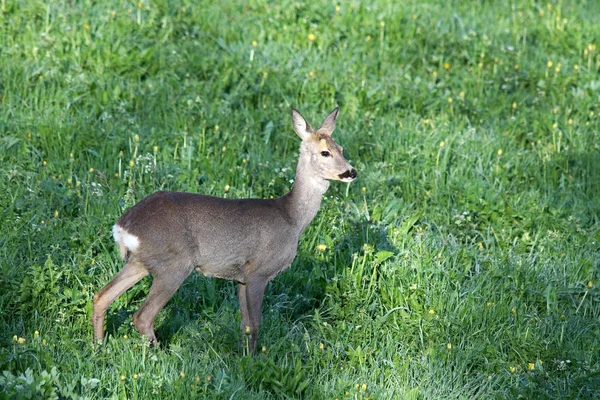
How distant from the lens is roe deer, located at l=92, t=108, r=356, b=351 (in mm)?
5508

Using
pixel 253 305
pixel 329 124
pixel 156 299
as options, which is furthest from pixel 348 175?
pixel 156 299

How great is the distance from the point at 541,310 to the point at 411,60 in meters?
3.92

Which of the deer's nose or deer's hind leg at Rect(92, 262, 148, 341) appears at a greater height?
the deer's nose

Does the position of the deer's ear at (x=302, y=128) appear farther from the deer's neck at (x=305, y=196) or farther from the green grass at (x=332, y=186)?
the green grass at (x=332, y=186)

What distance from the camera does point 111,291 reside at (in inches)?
221

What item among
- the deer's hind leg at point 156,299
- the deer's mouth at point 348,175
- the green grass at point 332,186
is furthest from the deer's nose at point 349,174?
the deer's hind leg at point 156,299

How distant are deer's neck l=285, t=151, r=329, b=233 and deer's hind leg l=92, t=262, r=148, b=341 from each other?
1.01 meters

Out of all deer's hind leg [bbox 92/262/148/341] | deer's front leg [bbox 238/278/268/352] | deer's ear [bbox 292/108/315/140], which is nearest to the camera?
deer's hind leg [bbox 92/262/148/341]

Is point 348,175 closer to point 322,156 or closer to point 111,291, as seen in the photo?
point 322,156

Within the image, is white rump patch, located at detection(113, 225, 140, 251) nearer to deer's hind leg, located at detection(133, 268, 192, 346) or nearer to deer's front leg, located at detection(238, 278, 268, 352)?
deer's hind leg, located at detection(133, 268, 192, 346)

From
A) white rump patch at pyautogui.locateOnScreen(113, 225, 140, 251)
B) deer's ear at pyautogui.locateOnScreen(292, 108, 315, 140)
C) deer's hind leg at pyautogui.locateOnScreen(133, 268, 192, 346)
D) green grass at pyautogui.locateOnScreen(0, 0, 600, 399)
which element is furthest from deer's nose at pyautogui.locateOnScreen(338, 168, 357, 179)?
white rump patch at pyautogui.locateOnScreen(113, 225, 140, 251)

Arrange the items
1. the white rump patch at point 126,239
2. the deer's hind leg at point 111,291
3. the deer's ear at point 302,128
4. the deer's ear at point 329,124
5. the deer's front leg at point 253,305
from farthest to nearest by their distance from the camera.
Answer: the deer's ear at point 329,124 < the deer's ear at point 302,128 < the deer's front leg at point 253,305 < the deer's hind leg at point 111,291 < the white rump patch at point 126,239

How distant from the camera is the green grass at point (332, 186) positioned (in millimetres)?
5605

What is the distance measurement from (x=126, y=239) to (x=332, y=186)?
7.70ft
